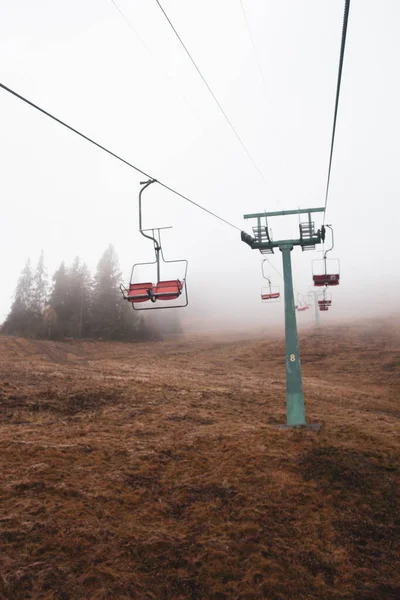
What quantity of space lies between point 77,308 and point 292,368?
1885 inches

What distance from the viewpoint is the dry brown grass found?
5.99 meters

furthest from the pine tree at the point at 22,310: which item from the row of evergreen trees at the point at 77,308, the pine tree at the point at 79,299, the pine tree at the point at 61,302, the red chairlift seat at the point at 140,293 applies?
the red chairlift seat at the point at 140,293

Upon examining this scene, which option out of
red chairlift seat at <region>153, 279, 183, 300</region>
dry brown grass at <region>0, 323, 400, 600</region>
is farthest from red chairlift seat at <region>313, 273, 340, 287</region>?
red chairlift seat at <region>153, 279, 183, 300</region>

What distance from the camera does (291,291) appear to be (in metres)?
16.0

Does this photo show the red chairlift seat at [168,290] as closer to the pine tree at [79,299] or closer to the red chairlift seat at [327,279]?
the red chairlift seat at [327,279]

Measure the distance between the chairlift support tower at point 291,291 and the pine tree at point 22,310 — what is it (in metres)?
49.5

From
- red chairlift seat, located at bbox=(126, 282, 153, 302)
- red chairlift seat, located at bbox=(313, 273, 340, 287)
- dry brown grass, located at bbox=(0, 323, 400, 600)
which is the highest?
red chairlift seat, located at bbox=(313, 273, 340, 287)

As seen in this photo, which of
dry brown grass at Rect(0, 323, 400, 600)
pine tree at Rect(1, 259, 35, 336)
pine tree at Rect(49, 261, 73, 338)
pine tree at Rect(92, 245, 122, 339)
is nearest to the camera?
dry brown grass at Rect(0, 323, 400, 600)

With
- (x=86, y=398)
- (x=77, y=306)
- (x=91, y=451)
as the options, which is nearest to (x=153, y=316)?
(x=77, y=306)

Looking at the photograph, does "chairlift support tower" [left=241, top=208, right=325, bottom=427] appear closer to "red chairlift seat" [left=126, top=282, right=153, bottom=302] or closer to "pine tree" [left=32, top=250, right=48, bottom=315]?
"red chairlift seat" [left=126, top=282, right=153, bottom=302]

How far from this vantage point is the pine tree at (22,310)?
59406mm

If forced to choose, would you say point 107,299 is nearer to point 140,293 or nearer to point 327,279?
point 327,279

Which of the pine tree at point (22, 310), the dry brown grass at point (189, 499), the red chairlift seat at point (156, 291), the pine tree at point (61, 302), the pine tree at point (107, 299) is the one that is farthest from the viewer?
the pine tree at point (22, 310)

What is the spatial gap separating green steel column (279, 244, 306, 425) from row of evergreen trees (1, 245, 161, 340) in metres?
43.3
